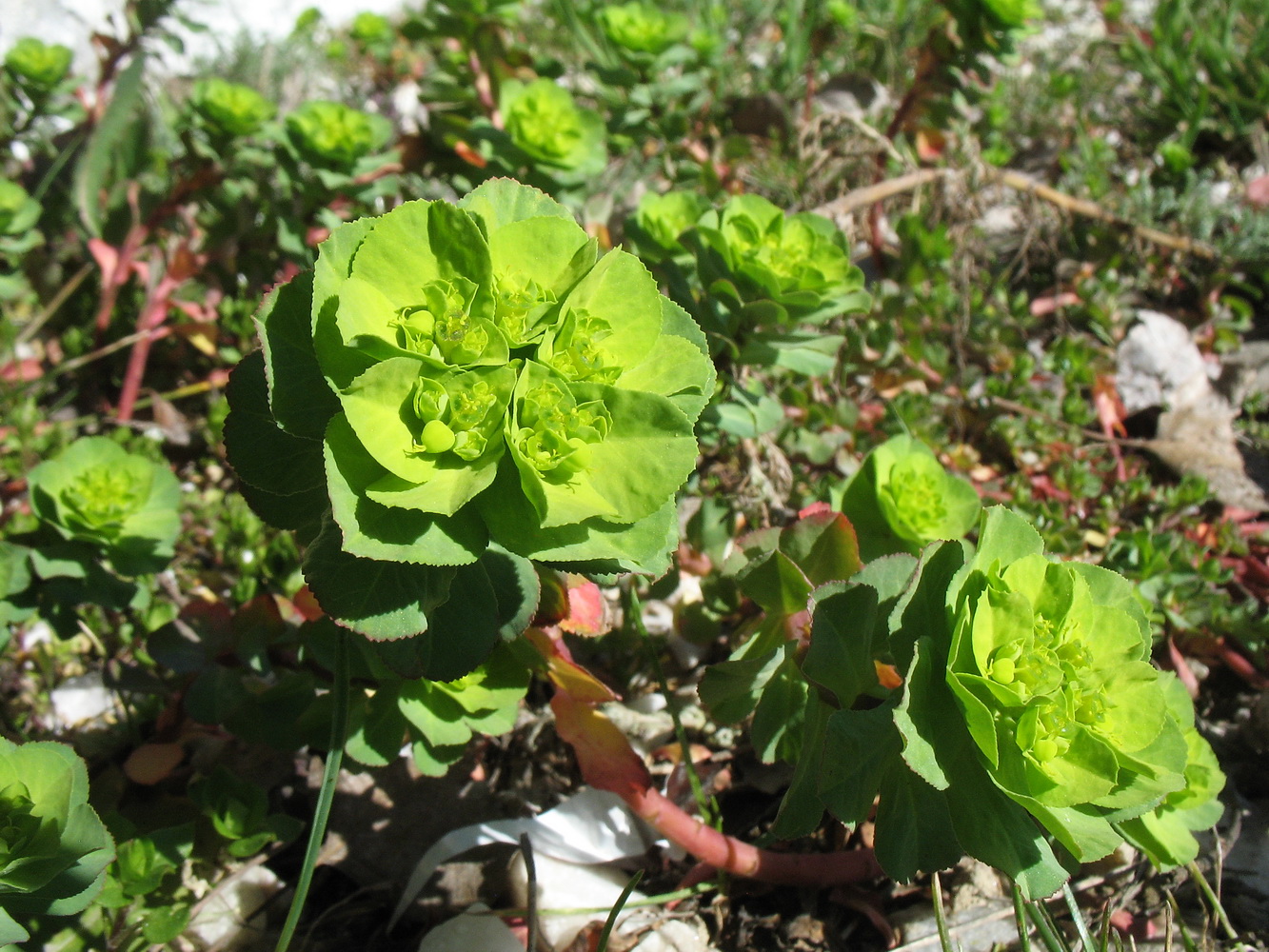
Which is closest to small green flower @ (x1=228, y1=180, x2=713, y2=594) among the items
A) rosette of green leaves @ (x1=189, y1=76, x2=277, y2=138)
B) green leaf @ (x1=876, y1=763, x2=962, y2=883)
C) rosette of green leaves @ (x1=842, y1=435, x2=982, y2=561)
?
green leaf @ (x1=876, y1=763, x2=962, y2=883)

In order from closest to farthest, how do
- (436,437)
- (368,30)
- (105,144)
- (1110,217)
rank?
(436,437) → (105,144) → (1110,217) → (368,30)

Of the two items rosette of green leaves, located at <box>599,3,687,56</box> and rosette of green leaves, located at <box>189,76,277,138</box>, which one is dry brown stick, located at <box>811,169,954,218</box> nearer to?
rosette of green leaves, located at <box>599,3,687,56</box>

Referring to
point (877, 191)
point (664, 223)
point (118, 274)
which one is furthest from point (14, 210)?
point (877, 191)

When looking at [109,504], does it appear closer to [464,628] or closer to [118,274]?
[464,628]

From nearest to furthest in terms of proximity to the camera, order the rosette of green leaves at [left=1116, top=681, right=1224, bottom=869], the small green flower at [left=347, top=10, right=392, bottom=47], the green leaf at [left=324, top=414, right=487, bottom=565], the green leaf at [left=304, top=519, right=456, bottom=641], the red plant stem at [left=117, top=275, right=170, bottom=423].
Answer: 1. the green leaf at [left=324, top=414, right=487, bottom=565]
2. the green leaf at [left=304, top=519, right=456, bottom=641]
3. the rosette of green leaves at [left=1116, top=681, right=1224, bottom=869]
4. the red plant stem at [left=117, top=275, right=170, bottom=423]
5. the small green flower at [left=347, top=10, right=392, bottom=47]

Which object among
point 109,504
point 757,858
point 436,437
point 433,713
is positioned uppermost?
point 436,437

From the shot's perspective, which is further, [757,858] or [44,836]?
[757,858]

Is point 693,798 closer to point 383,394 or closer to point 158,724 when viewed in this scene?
point 158,724

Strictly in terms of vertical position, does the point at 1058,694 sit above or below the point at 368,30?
below
